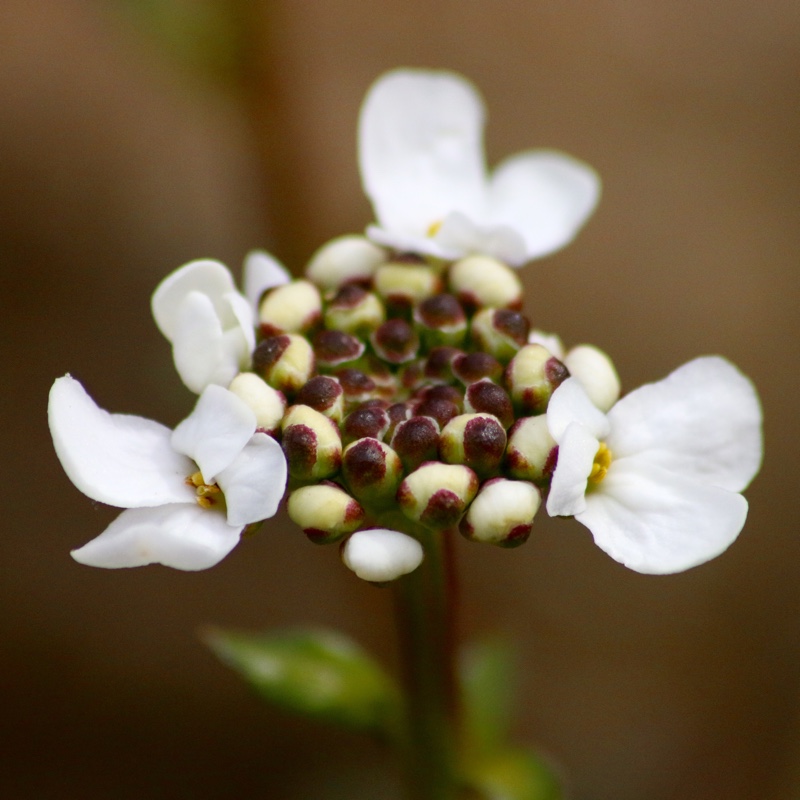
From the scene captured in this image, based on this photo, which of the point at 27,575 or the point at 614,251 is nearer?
the point at 27,575

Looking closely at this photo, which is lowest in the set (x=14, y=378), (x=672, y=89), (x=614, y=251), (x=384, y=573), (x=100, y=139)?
(x=384, y=573)

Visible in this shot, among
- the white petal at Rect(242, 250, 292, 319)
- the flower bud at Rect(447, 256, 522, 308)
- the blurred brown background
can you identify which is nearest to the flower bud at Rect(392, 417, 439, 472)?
the flower bud at Rect(447, 256, 522, 308)

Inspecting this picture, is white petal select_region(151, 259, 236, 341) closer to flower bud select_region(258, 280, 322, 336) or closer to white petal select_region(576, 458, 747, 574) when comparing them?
flower bud select_region(258, 280, 322, 336)

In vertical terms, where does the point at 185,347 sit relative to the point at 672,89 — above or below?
below

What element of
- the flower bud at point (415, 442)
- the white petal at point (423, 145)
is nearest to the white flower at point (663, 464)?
the flower bud at point (415, 442)

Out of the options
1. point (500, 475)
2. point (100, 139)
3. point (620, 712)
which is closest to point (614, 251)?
point (620, 712)

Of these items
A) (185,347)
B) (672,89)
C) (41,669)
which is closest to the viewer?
(185,347)

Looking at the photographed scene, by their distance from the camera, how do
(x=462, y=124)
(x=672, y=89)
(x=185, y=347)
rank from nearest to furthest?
(x=185, y=347) < (x=462, y=124) < (x=672, y=89)

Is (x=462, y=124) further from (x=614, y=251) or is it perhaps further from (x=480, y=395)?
(x=614, y=251)
